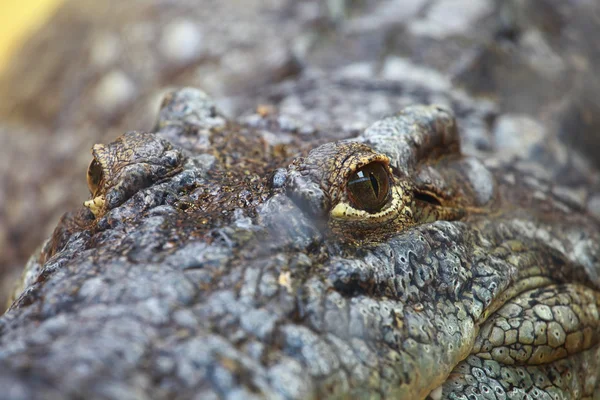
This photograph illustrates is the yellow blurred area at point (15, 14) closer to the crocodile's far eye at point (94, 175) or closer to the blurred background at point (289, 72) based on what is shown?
the blurred background at point (289, 72)

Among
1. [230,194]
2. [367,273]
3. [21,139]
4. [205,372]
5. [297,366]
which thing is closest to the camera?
[205,372]

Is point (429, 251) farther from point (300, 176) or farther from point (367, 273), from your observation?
point (300, 176)

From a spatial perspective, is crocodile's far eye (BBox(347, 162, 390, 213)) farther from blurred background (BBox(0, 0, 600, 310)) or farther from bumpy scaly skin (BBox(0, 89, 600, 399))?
blurred background (BBox(0, 0, 600, 310))

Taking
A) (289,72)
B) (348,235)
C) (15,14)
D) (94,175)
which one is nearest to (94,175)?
(94,175)

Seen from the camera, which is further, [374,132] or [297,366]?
[374,132]

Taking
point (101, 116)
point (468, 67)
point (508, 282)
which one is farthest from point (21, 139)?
point (508, 282)

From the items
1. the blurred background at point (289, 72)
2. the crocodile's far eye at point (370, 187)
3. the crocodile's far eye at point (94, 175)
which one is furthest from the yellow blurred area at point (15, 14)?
the crocodile's far eye at point (370, 187)

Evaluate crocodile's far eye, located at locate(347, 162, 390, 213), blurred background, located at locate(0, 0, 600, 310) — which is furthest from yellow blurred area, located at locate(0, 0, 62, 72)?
crocodile's far eye, located at locate(347, 162, 390, 213)
